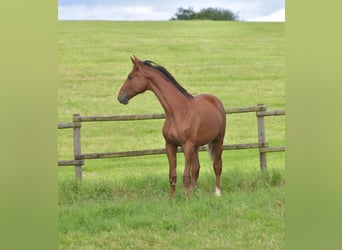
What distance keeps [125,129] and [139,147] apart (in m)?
1.18

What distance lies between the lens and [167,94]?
5012 millimetres

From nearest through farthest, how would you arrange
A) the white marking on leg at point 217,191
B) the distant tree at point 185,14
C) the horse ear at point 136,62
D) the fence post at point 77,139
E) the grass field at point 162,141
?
1. the grass field at point 162,141
2. the horse ear at point 136,62
3. the white marking on leg at point 217,191
4. the fence post at point 77,139
5. the distant tree at point 185,14

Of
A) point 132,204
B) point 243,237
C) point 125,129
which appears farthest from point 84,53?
point 243,237

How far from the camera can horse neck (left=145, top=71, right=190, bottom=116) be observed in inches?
196

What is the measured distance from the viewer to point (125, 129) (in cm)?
1089

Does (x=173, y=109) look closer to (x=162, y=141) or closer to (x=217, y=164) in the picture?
(x=217, y=164)

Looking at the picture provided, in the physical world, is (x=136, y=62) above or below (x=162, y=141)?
above
